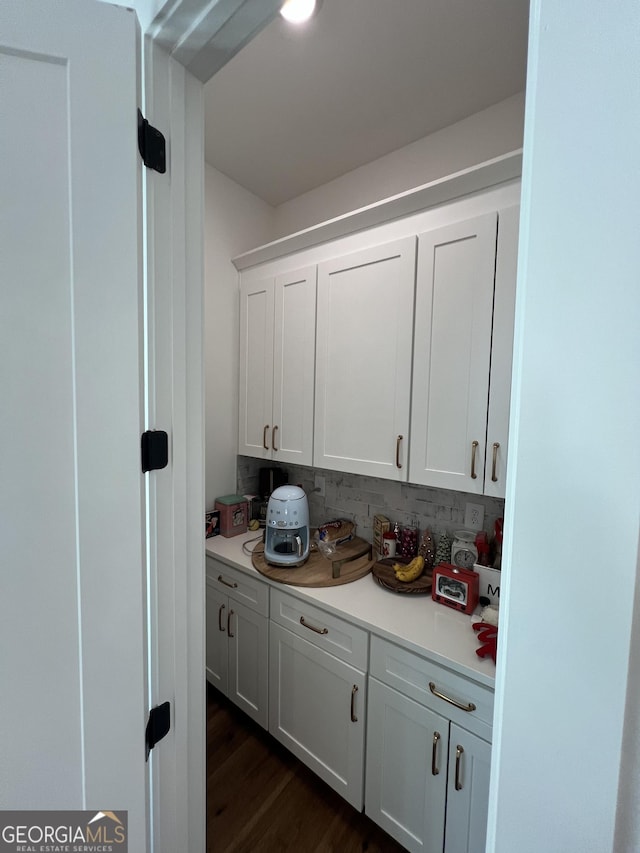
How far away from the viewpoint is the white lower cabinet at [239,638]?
157 cm

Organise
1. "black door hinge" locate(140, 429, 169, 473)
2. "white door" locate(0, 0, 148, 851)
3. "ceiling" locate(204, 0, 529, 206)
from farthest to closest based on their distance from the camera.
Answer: "ceiling" locate(204, 0, 529, 206) → "black door hinge" locate(140, 429, 169, 473) → "white door" locate(0, 0, 148, 851)

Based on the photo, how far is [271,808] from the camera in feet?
4.43

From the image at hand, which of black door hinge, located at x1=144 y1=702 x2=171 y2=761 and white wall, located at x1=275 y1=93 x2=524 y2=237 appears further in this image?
white wall, located at x1=275 y1=93 x2=524 y2=237

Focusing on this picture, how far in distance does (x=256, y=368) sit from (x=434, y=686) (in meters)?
1.62

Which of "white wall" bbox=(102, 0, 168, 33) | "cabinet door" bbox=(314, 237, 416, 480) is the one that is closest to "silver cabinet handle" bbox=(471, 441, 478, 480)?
"cabinet door" bbox=(314, 237, 416, 480)

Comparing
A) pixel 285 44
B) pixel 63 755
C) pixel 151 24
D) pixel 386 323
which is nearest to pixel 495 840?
pixel 63 755

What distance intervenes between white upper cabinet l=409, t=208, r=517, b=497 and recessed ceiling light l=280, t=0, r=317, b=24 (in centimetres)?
74

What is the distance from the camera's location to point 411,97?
139 centimetres

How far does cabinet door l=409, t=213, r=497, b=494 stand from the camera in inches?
47.8

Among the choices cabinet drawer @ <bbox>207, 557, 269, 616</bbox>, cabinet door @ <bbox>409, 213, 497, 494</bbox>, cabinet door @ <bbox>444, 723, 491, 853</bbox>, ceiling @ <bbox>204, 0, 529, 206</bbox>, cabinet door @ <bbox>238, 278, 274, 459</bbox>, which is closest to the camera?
cabinet door @ <bbox>444, 723, 491, 853</bbox>

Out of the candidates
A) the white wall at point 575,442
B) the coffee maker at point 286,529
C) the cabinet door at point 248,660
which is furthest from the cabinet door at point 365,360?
the white wall at point 575,442

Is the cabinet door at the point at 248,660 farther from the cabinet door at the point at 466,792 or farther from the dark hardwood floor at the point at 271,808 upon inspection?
the cabinet door at the point at 466,792

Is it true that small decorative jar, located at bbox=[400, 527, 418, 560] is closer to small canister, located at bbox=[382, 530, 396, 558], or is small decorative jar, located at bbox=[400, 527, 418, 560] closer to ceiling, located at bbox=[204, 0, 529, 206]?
small canister, located at bbox=[382, 530, 396, 558]

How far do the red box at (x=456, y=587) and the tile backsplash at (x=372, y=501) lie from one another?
0.28 meters
